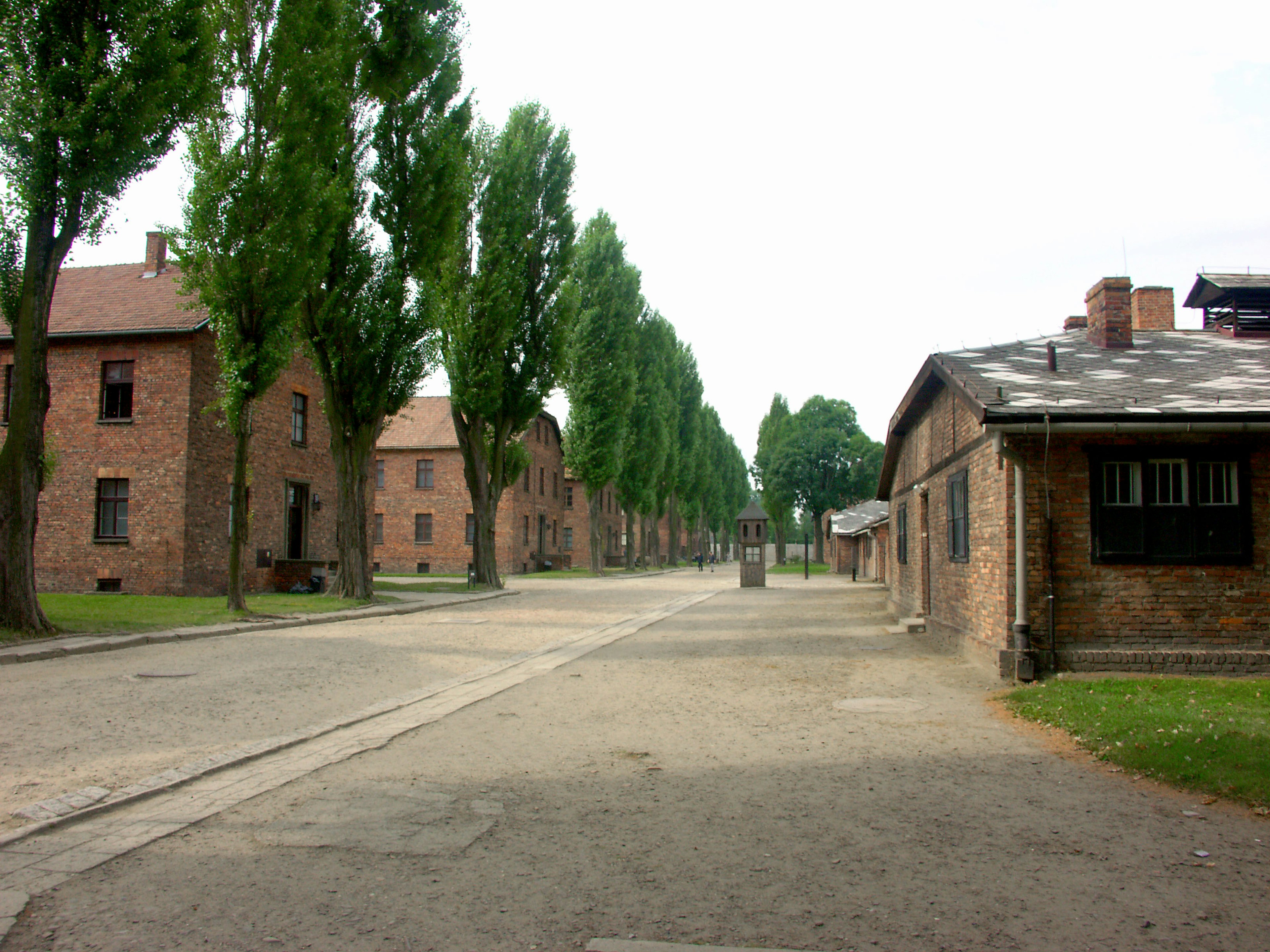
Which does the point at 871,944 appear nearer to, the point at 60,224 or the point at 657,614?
the point at 60,224

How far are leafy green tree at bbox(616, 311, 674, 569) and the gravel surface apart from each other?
30.1 m

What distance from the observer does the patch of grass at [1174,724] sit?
5914mm

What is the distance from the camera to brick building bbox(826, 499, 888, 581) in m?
37.8

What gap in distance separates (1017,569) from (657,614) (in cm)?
1168

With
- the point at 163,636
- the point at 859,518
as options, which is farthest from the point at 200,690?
the point at 859,518


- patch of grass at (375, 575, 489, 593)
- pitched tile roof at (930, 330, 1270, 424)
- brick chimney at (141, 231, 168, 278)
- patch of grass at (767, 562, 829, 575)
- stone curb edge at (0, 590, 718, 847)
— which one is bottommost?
patch of grass at (767, 562, 829, 575)

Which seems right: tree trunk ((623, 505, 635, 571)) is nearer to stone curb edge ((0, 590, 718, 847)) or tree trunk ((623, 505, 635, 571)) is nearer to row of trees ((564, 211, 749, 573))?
row of trees ((564, 211, 749, 573))

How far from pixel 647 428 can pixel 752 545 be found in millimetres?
13948

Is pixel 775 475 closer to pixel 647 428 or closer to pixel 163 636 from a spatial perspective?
pixel 647 428

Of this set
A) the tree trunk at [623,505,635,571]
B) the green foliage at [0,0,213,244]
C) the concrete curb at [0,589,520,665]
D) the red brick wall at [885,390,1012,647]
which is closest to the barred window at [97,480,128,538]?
the concrete curb at [0,589,520,665]

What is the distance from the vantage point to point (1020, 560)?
987cm

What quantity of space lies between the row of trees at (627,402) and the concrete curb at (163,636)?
13.5 m

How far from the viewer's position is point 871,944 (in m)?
3.43

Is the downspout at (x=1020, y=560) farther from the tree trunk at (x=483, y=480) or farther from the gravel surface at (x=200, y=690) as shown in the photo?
the tree trunk at (x=483, y=480)
